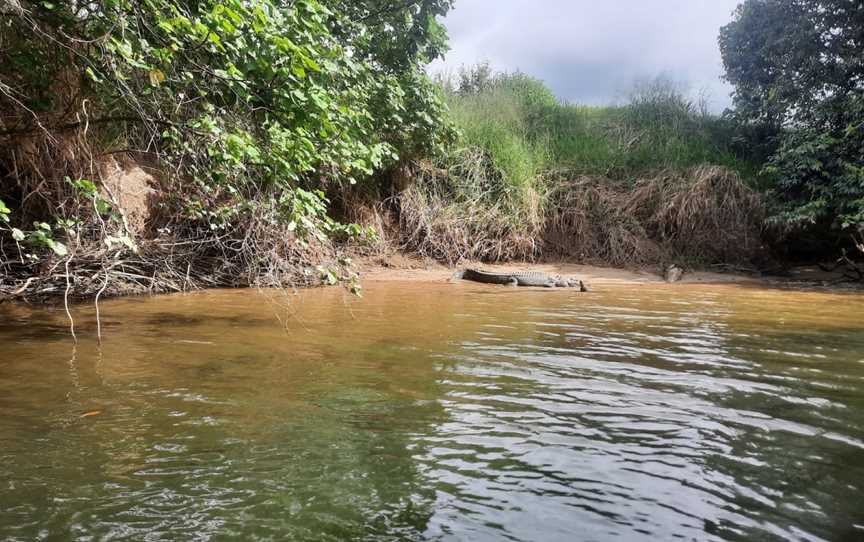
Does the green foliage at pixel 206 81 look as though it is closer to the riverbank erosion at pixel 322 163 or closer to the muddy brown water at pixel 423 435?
the riverbank erosion at pixel 322 163

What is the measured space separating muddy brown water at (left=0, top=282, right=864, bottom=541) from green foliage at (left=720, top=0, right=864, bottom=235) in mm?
8116

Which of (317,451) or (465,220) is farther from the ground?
(465,220)

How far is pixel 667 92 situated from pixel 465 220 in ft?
27.6

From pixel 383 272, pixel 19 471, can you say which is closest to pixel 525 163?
pixel 383 272

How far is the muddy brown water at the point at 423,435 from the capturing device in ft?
6.22

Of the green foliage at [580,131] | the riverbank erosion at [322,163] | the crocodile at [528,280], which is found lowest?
the crocodile at [528,280]

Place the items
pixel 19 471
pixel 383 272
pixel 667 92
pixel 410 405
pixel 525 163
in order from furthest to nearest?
1. pixel 667 92
2. pixel 525 163
3. pixel 383 272
4. pixel 410 405
5. pixel 19 471

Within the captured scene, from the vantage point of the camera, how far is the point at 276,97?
4977 millimetres

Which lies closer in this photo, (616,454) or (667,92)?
(616,454)

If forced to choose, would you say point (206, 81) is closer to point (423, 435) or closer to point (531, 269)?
point (423, 435)

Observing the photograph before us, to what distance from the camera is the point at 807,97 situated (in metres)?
13.4

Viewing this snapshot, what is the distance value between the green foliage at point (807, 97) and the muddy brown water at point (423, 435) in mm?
8116

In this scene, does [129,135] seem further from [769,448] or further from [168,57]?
[769,448]

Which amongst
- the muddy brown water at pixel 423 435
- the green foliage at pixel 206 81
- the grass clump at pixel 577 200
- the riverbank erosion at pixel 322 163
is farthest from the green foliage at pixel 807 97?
the green foliage at pixel 206 81
